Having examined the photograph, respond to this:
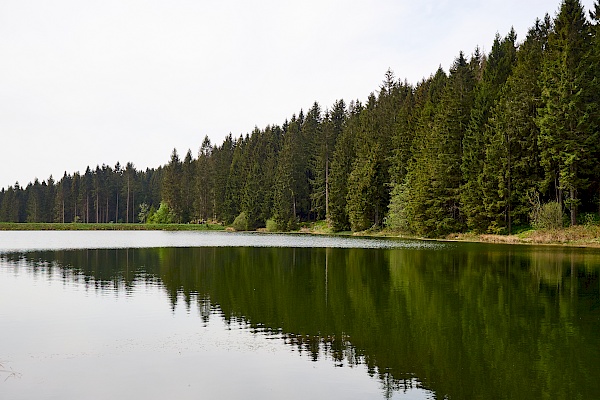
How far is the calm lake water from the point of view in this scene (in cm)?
1094

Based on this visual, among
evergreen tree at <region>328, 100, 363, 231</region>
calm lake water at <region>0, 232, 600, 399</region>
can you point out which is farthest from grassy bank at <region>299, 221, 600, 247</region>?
evergreen tree at <region>328, 100, 363, 231</region>

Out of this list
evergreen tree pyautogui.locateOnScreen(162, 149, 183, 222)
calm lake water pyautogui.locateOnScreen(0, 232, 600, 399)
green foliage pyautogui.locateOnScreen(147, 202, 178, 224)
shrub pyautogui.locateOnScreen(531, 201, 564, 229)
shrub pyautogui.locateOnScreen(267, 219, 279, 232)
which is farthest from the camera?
evergreen tree pyautogui.locateOnScreen(162, 149, 183, 222)

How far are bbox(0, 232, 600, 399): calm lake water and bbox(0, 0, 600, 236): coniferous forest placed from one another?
101ft

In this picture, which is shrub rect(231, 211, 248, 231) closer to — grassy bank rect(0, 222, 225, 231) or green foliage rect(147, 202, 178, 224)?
grassy bank rect(0, 222, 225, 231)

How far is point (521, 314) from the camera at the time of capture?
60.1 feet

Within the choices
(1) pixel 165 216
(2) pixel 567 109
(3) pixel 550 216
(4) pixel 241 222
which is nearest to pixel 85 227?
(1) pixel 165 216

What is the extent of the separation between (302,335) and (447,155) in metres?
59.8

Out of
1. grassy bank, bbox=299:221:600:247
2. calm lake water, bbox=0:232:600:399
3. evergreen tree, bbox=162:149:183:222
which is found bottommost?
calm lake water, bbox=0:232:600:399

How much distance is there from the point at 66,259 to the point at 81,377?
1253 inches

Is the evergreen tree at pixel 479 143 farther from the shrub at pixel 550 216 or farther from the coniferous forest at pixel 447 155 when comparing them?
the shrub at pixel 550 216

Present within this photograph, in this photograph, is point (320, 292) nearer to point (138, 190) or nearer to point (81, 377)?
point (81, 377)

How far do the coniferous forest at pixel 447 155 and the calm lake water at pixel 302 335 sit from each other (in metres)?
30.7

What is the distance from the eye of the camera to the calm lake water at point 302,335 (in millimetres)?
10938

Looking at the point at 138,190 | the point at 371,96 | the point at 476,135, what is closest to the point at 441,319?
the point at 476,135
